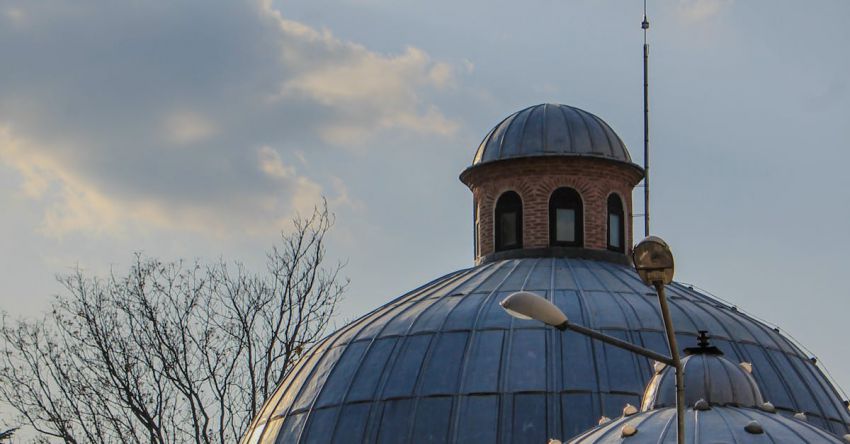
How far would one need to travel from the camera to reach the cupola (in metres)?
41.7

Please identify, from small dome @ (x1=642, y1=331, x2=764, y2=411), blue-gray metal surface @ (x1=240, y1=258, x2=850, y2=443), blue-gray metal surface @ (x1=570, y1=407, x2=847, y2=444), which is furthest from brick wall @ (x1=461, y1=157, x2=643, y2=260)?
blue-gray metal surface @ (x1=570, y1=407, x2=847, y2=444)

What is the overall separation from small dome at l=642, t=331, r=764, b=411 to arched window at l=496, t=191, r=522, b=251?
47.1ft

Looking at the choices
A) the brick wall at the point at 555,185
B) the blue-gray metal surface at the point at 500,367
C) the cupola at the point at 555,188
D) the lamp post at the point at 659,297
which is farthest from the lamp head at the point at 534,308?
the brick wall at the point at 555,185

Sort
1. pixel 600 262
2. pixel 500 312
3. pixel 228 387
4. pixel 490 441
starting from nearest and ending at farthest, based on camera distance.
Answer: pixel 490 441 < pixel 500 312 < pixel 600 262 < pixel 228 387

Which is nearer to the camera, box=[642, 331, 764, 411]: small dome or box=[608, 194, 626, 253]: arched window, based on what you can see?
box=[642, 331, 764, 411]: small dome

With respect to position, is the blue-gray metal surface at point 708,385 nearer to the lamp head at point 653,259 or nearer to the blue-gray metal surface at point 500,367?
the lamp head at point 653,259

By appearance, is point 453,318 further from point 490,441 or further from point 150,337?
point 150,337

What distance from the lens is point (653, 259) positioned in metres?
23.0

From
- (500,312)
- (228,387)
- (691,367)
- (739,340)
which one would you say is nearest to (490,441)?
(500,312)

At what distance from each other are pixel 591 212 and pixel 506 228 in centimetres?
170

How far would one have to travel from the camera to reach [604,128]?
42594mm

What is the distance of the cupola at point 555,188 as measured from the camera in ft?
137

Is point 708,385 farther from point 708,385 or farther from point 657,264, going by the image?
point 657,264

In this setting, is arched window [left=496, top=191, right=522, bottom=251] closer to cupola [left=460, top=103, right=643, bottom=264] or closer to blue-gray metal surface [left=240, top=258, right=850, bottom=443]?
cupola [left=460, top=103, right=643, bottom=264]
